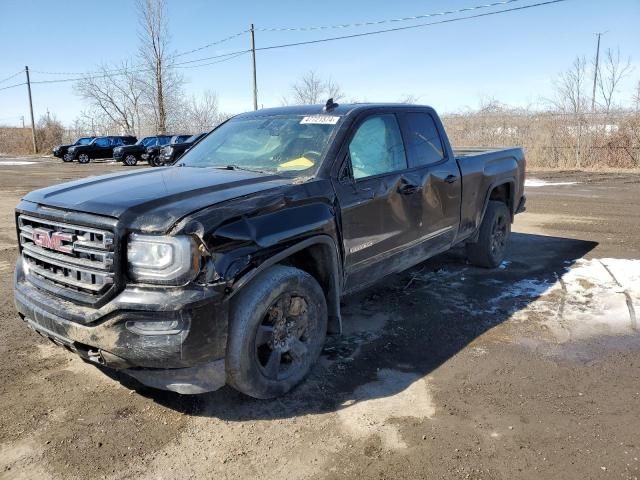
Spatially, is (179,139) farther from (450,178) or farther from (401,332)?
(401,332)

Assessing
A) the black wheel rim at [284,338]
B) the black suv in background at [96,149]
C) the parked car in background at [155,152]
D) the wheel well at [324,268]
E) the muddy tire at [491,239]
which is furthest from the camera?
the black suv in background at [96,149]

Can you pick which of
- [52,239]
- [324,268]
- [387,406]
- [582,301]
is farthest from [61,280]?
[582,301]

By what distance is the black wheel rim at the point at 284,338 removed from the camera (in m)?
3.19

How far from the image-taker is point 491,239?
6133 mm

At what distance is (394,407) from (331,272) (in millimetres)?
964

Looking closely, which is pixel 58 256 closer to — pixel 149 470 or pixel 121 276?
pixel 121 276

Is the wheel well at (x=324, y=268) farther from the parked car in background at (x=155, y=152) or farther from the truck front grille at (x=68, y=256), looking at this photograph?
the parked car in background at (x=155, y=152)

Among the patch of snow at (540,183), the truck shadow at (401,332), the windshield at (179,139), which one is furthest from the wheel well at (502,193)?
the windshield at (179,139)

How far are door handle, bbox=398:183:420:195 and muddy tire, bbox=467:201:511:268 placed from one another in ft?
6.56

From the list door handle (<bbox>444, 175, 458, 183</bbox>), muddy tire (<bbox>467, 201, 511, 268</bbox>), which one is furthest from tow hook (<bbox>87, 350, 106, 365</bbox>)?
muddy tire (<bbox>467, 201, 511, 268</bbox>)

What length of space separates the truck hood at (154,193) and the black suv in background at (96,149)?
3391 centimetres

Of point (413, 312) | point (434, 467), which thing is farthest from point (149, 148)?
point (434, 467)

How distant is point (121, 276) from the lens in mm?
2732

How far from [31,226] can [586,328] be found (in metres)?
4.34
